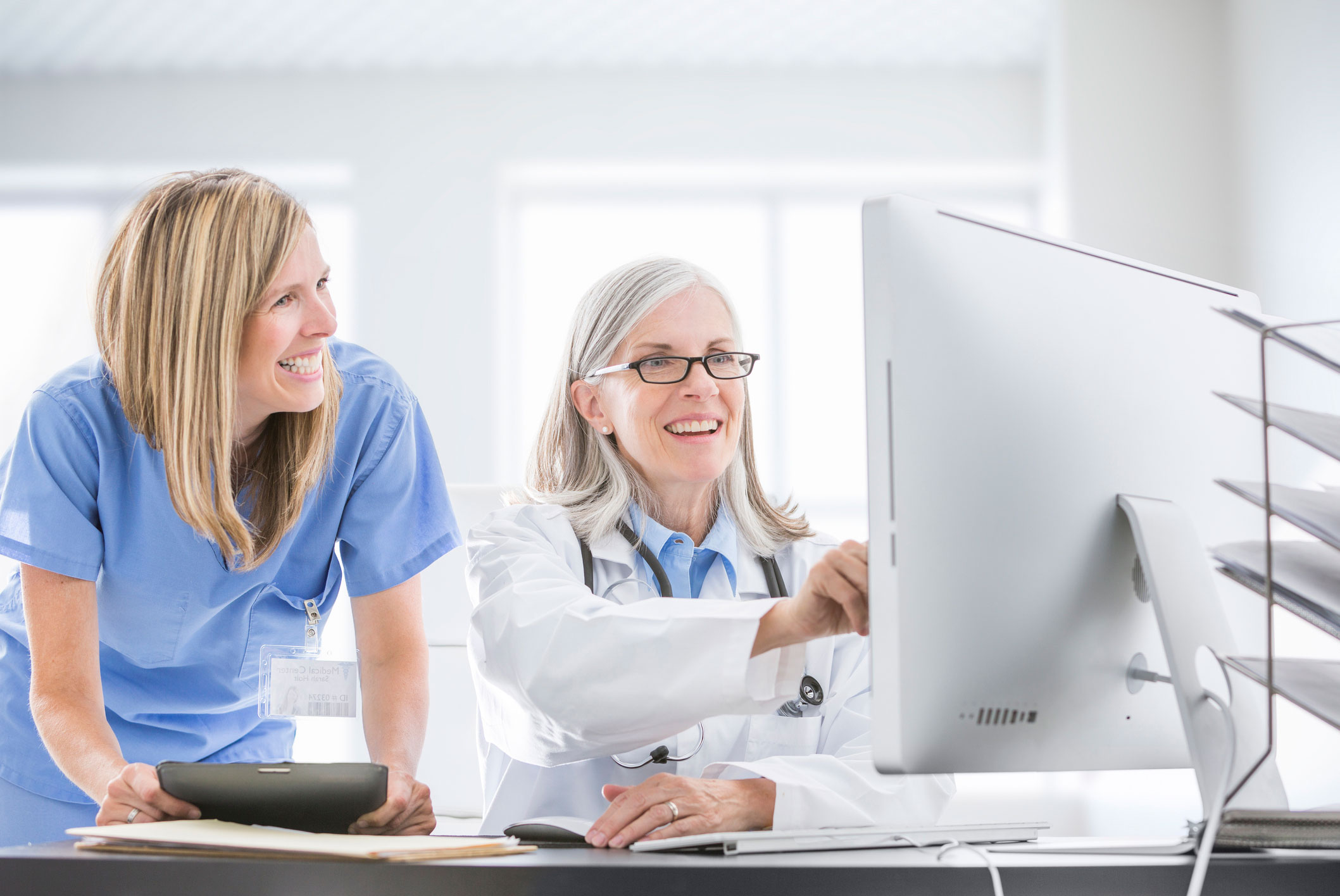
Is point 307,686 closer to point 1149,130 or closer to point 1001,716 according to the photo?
point 1001,716

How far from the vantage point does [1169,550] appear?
73 cm

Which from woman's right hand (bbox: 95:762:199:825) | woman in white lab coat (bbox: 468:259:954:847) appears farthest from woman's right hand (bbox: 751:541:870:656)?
woman's right hand (bbox: 95:762:199:825)

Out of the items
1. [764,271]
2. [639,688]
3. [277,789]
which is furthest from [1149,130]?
[277,789]

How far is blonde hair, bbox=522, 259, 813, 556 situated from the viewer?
1474 millimetres

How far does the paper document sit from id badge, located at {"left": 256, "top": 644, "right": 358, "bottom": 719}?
268mm

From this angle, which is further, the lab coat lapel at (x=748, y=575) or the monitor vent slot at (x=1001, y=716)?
the lab coat lapel at (x=748, y=575)

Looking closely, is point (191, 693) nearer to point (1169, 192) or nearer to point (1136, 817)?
point (1136, 817)

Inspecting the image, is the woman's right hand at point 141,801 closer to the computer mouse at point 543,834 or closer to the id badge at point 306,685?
the id badge at point 306,685

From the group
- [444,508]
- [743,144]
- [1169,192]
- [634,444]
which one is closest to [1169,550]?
[634,444]

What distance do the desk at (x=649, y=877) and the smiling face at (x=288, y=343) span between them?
2.49 feet

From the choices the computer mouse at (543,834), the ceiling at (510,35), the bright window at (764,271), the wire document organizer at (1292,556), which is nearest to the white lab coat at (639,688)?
the computer mouse at (543,834)

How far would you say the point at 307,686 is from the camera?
1.03 meters

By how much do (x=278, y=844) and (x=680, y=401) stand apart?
2.90 feet

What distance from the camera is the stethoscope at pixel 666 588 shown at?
1209mm
